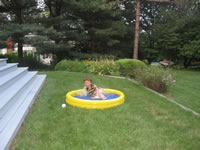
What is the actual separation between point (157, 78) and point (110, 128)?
337 cm

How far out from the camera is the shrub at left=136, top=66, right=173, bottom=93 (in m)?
Answer: 5.61

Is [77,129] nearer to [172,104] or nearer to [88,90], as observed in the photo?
[88,90]

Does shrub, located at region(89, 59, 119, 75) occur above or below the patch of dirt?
above

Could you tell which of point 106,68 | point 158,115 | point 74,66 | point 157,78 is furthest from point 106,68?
point 158,115

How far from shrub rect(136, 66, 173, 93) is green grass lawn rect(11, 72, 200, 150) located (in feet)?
4.19

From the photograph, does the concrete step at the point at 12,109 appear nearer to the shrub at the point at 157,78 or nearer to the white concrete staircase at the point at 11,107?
the white concrete staircase at the point at 11,107

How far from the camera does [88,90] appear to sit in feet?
16.0

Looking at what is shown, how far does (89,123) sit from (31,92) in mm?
2164

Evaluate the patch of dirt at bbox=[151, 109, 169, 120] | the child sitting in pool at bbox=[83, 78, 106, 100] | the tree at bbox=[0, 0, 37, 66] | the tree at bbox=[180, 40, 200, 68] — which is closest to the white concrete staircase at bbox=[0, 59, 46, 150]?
the child sitting in pool at bbox=[83, 78, 106, 100]

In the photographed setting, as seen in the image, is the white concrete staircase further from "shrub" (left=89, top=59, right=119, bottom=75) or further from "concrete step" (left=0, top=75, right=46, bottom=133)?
"shrub" (left=89, top=59, right=119, bottom=75)

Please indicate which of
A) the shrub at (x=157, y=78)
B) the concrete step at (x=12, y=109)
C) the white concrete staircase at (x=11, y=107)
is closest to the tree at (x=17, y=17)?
the white concrete staircase at (x=11, y=107)

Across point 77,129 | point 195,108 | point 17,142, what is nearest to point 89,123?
point 77,129

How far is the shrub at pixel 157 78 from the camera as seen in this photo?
18.4 ft

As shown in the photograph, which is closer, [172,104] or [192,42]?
[172,104]
